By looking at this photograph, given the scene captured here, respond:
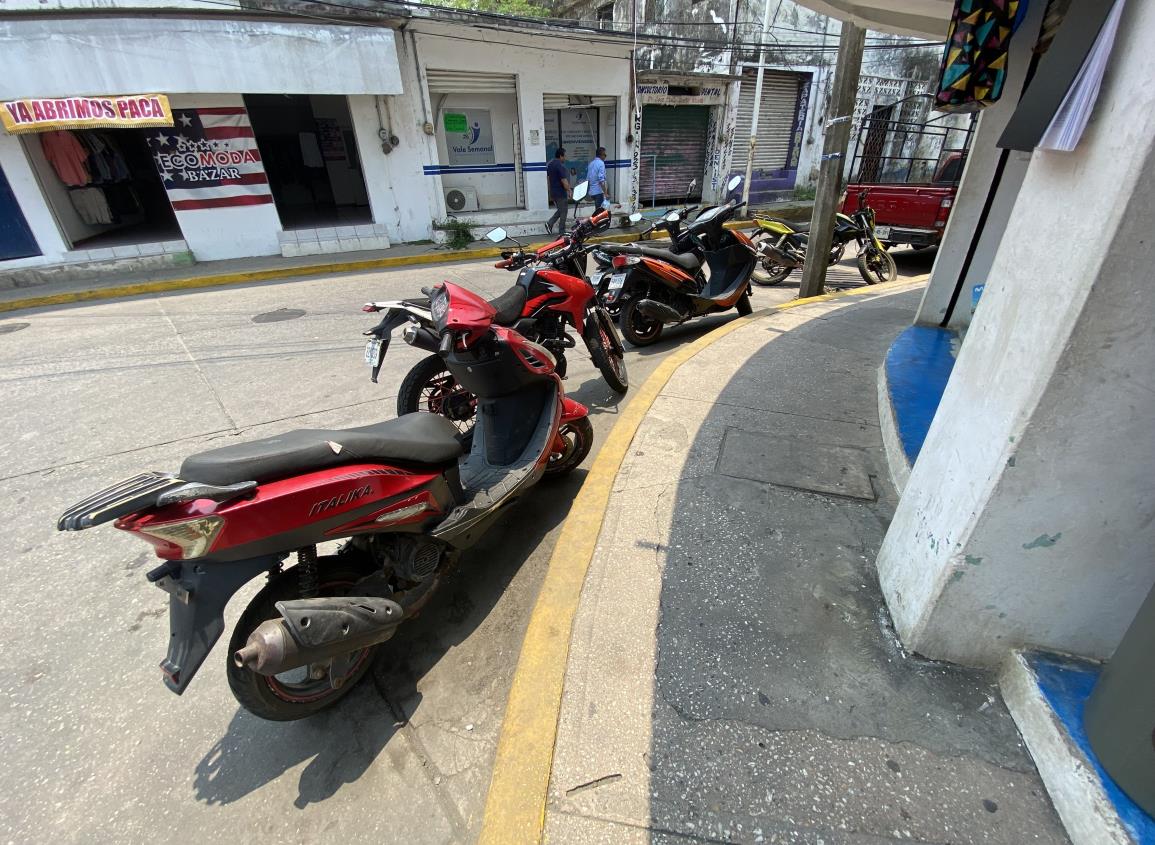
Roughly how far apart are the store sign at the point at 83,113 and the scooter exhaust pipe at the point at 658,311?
918 centimetres

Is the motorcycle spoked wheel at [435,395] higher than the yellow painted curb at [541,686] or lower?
higher

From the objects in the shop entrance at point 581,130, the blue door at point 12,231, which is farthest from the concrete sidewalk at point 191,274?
the shop entrance at point 581,130

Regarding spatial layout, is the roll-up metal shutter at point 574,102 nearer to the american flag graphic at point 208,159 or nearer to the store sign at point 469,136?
the store sign at point 469,136

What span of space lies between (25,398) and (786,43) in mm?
17725

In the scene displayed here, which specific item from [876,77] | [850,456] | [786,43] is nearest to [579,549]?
[850,456]

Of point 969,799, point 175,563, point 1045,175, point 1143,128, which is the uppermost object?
point 1143,128

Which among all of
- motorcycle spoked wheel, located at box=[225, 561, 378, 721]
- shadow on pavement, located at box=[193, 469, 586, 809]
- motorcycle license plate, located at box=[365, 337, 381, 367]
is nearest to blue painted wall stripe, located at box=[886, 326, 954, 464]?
shadow on pavement, located at box=[193, 469, 586, 809]

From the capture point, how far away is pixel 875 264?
29.2 ft

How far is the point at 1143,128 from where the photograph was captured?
122 cm

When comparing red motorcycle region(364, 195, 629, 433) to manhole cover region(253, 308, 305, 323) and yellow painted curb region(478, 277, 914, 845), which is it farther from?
manhole cover region(253, 308, 305, 323)

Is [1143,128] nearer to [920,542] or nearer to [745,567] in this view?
[920,542]

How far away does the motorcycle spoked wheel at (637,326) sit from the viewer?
586 centimetres

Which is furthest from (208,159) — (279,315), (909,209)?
(909,209)

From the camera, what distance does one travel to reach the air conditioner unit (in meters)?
12.9
